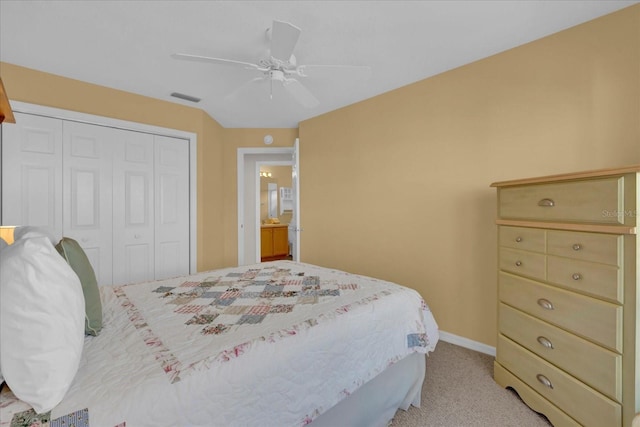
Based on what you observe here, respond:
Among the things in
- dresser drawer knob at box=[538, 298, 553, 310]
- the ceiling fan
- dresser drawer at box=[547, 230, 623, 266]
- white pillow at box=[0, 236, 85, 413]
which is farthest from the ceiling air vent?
dresser drawer knob at box=[538, 298, 553, 310]

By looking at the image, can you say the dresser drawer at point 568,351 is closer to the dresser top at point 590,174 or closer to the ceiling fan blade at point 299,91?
the dresser top at point 590,174

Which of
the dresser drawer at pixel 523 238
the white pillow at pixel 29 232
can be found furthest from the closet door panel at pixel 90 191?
the dresser drawer at pixel 523 238

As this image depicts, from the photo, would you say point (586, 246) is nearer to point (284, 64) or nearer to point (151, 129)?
point (284, 64)

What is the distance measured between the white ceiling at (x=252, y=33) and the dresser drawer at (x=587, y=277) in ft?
5.14

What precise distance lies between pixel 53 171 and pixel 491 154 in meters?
3.85

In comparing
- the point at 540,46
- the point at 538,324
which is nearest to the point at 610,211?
the point at 538,324

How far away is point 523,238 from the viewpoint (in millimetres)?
1719

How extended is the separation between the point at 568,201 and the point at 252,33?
85.0 inches

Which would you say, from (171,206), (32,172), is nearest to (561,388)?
(171,206)

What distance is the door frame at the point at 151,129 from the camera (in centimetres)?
246

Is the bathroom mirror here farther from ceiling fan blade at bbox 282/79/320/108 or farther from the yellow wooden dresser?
the yellow wooden dresser

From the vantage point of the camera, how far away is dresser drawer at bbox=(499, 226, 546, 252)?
1.60 m

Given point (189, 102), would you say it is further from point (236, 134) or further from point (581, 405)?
point (581, 405)

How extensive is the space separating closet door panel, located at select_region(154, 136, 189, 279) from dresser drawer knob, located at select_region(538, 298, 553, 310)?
337 centimetres
